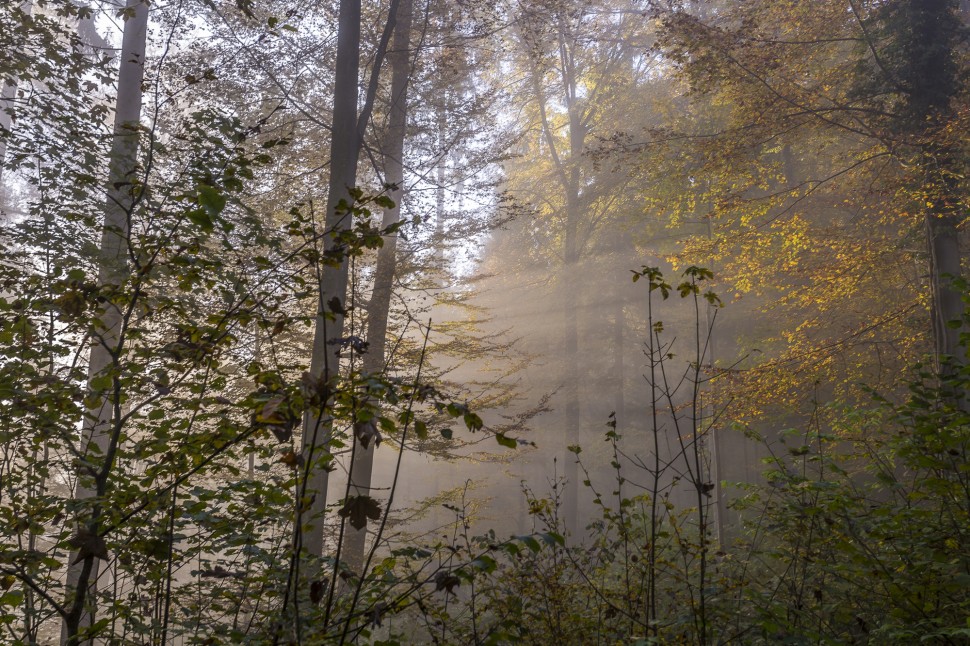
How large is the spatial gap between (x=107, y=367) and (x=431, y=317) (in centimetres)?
466

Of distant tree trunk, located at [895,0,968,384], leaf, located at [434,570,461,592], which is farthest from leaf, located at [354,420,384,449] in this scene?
distant tree trunk, located at [895,0,968,384]

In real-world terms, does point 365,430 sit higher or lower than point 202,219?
lower

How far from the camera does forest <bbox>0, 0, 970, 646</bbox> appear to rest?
3.30m

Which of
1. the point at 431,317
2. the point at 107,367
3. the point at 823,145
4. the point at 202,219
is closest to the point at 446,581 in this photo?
the point at 202,219

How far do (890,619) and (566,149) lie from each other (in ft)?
64.6

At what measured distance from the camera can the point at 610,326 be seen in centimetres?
2427

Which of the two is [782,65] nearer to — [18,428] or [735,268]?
[735,268]

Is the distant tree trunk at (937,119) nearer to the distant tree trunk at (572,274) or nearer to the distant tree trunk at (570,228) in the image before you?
the distant tree trunk at (572,274)

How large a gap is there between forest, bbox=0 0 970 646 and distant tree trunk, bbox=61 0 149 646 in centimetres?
4

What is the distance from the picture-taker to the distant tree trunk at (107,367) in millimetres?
2846

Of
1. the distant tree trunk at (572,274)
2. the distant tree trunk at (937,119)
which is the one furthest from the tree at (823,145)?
the distant tree trunk at (572,274)

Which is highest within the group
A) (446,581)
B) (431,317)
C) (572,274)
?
(572,274)

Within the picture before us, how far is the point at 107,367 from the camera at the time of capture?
3.19 m

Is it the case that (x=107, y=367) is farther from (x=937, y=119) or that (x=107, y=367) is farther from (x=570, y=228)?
(x=570, y=228)
